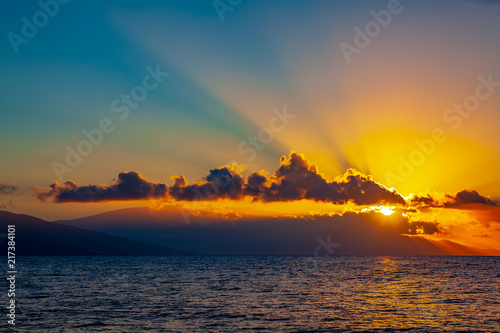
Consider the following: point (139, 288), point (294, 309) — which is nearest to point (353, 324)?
point (294, 309)

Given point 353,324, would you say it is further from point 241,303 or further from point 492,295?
point 492,295

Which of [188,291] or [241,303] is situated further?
[188,291]

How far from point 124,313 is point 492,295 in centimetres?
6234

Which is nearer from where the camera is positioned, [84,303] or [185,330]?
[185,330]

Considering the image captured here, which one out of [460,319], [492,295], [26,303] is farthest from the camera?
[492,295]

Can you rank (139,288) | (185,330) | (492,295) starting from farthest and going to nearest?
(139,288)
(492,295)
(185,330)

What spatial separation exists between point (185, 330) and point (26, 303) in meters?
30.3

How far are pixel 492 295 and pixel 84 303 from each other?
6665 cm

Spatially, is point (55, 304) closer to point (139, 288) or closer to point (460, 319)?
point (139, 288)

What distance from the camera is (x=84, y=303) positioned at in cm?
6575

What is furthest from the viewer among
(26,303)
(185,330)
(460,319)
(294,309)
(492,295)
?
(492,295)

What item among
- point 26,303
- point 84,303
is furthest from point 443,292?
point 26,303

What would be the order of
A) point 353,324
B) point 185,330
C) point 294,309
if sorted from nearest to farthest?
point 185,330 → point 353,324 → point 294,309

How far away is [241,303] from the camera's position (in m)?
67.1
